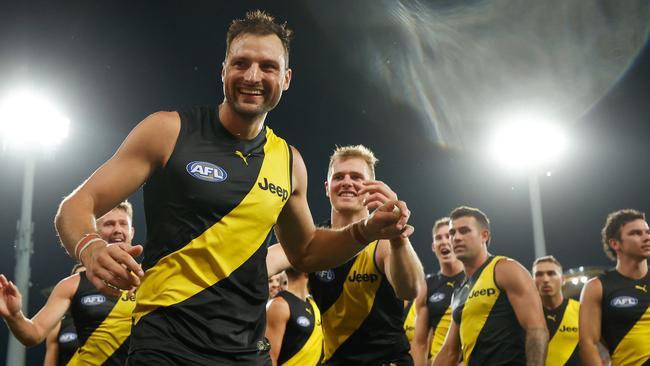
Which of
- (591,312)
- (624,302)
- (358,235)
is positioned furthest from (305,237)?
(624,302)

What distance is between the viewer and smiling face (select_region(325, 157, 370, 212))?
582 centimetres

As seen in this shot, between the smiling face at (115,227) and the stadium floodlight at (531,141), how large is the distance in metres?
10.3

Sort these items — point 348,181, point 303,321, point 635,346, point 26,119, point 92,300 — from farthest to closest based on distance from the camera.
A: point 26,119 → point 303,321 → point 635,346 → point 92,300 → point 348,181

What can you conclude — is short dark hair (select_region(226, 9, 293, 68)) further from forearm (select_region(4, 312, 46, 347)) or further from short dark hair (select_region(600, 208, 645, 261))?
short dark hair (select_region(600, 208, 645, 261))

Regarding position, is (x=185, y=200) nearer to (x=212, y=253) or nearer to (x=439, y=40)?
(x=212, y=253)

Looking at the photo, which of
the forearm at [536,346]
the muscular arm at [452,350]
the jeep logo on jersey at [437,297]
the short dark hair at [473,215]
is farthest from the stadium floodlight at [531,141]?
the forearm at [536,346]

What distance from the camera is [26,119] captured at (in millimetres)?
14617

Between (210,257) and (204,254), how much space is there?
32mm

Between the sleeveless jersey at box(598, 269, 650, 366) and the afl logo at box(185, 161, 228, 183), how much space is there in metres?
5.90

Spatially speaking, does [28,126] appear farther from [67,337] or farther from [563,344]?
[563,344]

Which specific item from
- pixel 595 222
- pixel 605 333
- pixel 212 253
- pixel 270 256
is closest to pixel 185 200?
pixel 212 253

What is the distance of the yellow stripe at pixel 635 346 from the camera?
7348 mm

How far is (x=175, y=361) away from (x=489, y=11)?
36.3ft

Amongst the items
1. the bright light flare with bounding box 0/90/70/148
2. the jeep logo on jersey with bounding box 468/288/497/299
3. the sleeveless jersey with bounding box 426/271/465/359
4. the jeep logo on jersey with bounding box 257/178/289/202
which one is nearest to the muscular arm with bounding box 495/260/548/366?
the jeep logo on jersey with bounding box 468/288/497/299
